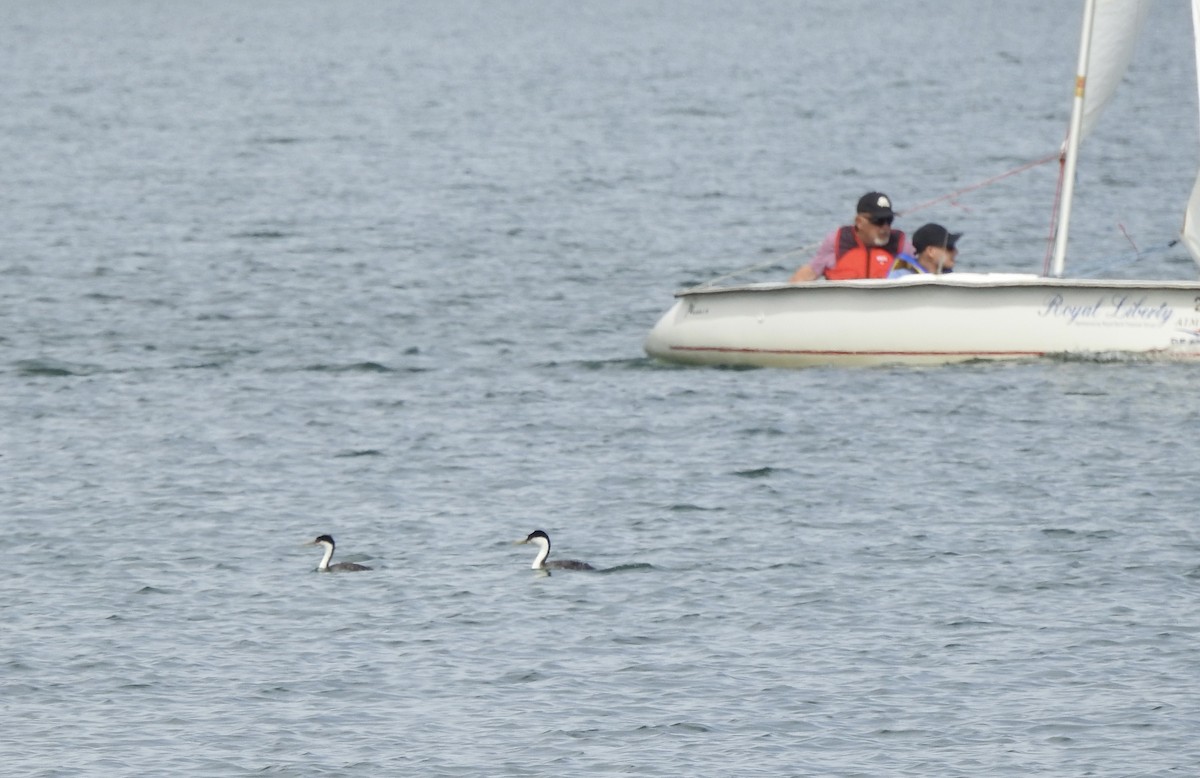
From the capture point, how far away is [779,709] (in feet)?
48.4

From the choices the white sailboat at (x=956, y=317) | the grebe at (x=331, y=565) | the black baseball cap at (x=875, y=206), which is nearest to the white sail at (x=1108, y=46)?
the white sailboat at (x=956, y=317)

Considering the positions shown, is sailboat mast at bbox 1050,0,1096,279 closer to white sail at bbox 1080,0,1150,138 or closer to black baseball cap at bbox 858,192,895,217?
white sail at bbox 1080,0,1150,138

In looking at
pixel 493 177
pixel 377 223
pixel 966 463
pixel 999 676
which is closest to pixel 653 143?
pixel 493 177

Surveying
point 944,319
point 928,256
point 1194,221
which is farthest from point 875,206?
point 1194,221

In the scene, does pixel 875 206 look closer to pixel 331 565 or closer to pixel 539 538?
pixel 539 538

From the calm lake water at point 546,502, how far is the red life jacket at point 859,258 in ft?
2.30

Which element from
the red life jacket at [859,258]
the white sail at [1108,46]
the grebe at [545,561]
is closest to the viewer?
the grebe at [545,561]

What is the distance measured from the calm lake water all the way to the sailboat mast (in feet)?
4.25

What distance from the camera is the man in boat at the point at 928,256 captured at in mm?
25844

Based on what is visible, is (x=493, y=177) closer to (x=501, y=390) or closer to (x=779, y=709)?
(x=501, y=390)

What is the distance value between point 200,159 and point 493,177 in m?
7.77

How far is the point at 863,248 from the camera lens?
25.7 m

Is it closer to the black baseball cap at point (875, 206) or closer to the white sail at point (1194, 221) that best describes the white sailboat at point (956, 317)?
the white sail at point (1194, 221)

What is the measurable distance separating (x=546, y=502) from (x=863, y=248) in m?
6.61
